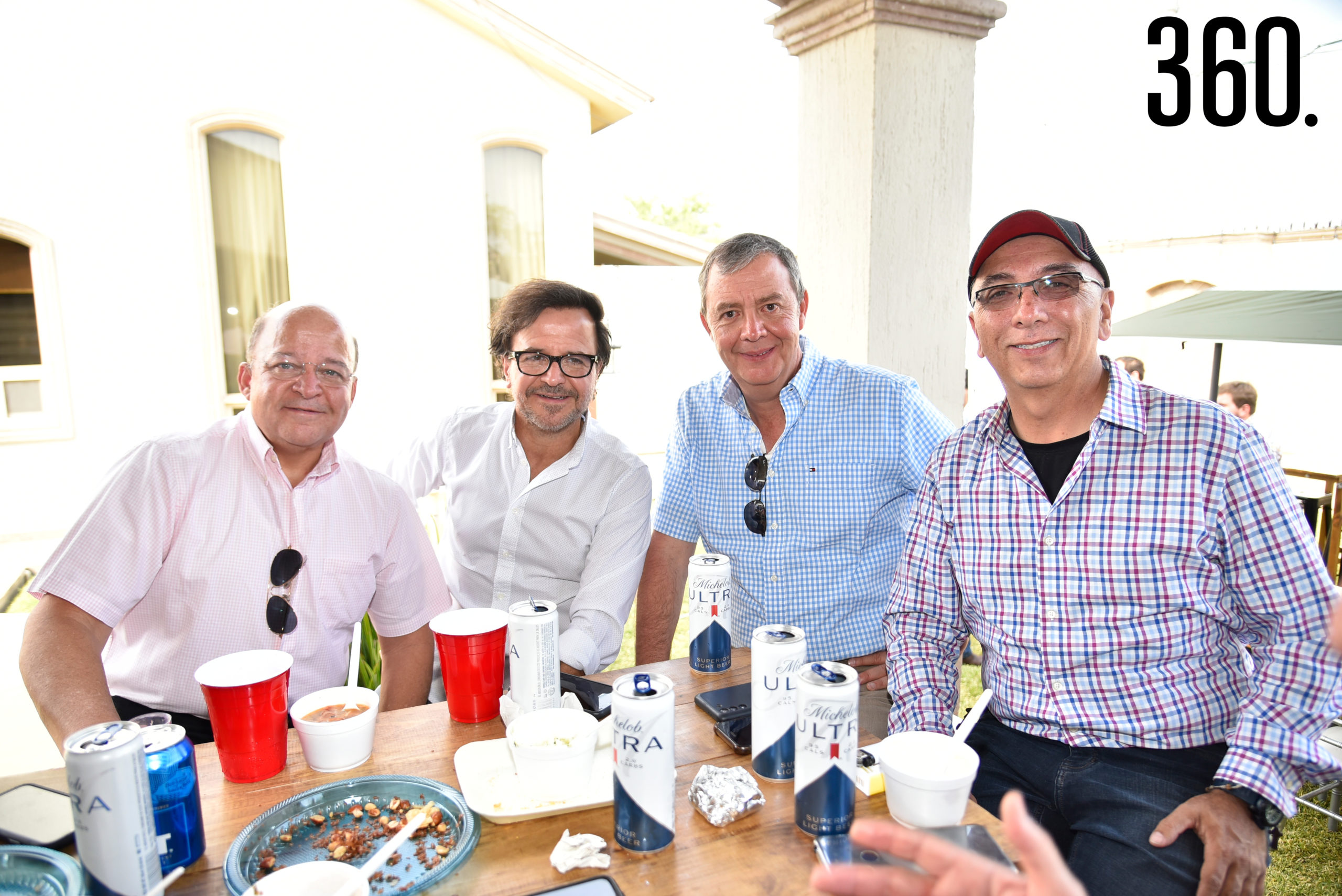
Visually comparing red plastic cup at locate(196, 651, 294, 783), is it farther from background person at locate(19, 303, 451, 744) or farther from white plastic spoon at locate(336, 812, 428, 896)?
background person at locate(19, 303, 451, 744)

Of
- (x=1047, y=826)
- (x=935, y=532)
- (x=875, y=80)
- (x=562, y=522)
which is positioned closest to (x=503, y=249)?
(x=875, y=80)

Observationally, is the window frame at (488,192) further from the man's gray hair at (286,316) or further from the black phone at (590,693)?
the black phone at (590,693)

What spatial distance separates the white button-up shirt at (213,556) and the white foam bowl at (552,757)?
938mm

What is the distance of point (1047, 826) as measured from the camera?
1763 millimetres

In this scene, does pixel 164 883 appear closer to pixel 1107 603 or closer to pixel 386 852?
pixel 386 852

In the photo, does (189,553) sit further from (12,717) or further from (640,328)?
(640,328)

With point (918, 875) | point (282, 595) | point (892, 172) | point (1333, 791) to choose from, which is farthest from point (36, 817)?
point (1333, 791)

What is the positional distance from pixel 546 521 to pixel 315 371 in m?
0.83

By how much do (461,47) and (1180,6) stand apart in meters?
5.34

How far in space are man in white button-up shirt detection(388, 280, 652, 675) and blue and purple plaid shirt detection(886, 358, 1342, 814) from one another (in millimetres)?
1046

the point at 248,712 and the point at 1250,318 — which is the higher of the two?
the point at 1250,318

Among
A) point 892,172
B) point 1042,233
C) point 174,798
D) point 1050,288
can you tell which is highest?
point 892,172

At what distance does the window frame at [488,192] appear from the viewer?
6863mm

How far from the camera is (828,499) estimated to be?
240cm
